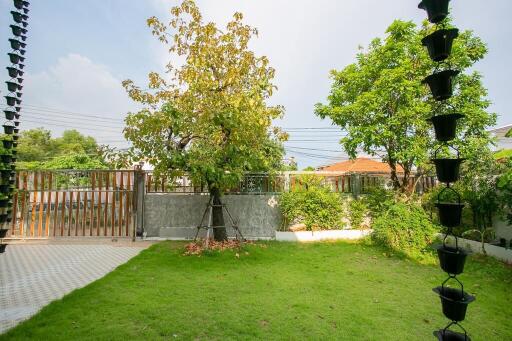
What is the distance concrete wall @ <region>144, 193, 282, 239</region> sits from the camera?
7.97 m

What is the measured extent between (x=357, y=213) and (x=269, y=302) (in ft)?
16.5

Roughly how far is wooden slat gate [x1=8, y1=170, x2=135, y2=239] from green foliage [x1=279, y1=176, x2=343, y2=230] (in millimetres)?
4227


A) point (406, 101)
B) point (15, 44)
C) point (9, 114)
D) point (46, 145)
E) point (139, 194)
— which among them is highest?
point (46, 145)

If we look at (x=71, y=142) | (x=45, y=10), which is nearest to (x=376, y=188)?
(x=45, y=10)

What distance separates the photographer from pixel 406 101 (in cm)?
678

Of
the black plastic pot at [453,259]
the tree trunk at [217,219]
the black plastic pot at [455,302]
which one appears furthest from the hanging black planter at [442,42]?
the tree trunk at [217,219]

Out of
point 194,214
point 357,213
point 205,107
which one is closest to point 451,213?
point 205,107

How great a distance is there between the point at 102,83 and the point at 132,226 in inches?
357

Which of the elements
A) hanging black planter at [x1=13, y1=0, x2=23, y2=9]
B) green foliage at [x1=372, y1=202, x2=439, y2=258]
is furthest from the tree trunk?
hanging black planter at [x1=13, y1=0, x2=23, y2=9]

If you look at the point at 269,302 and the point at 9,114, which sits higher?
the point at 9,114

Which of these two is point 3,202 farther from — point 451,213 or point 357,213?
point 357,213

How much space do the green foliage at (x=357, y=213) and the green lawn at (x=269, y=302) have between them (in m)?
2.16

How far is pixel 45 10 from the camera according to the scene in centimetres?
712

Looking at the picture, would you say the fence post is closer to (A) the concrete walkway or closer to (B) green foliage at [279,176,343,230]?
(A) the concrete walkway
